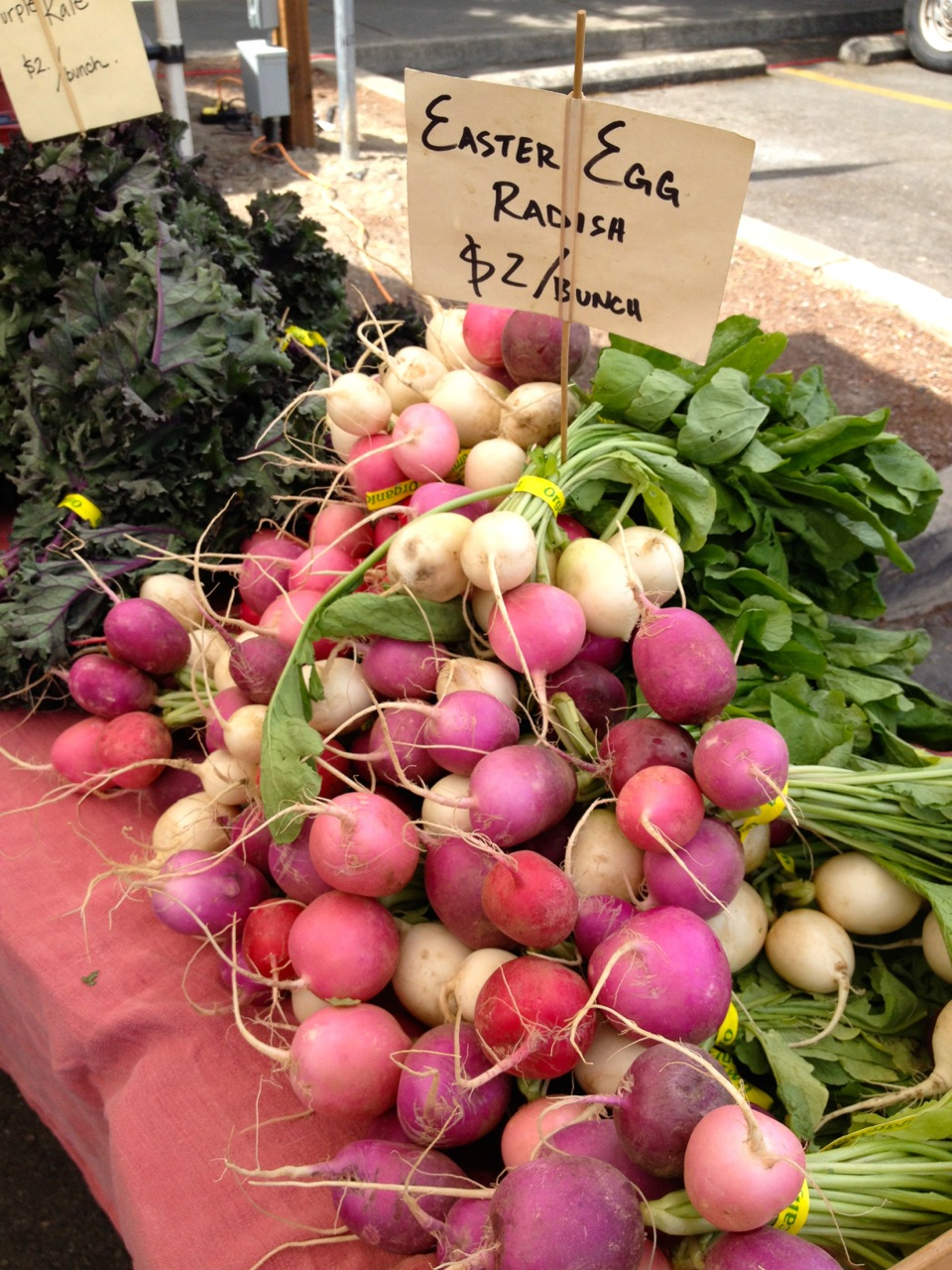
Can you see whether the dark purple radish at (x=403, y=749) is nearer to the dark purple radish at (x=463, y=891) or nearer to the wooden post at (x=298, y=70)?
the dark purple radish at (x=463, y=891)

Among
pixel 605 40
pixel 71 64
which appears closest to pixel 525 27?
pixel 605 40

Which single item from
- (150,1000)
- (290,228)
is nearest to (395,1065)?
(150,1000)

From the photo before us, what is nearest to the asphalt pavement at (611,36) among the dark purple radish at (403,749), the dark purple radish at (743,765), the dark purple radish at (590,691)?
the dark purple radish at (590,691)

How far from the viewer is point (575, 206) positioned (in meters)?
1.33

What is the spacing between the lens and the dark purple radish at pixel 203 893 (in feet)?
4.62

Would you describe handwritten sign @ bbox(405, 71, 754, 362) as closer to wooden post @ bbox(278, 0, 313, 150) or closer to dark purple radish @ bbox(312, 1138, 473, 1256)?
dark purple radish @ bbox(312, 1138, 473, 1256)

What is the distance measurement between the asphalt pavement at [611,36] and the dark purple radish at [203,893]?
2.37 m

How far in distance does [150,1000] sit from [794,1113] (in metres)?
0.89

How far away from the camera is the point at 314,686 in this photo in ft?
4.68

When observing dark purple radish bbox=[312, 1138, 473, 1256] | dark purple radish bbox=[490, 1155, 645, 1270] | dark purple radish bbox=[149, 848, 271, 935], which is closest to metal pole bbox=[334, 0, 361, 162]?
dark purple radish bbox=[149, 848, 271, 935]

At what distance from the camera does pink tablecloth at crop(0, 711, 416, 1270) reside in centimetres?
117

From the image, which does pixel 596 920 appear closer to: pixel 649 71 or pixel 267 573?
pixel 267 573

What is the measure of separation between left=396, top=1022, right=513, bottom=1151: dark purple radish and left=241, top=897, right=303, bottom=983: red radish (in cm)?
26

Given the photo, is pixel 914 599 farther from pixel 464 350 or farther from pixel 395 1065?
pixel 395 1065
